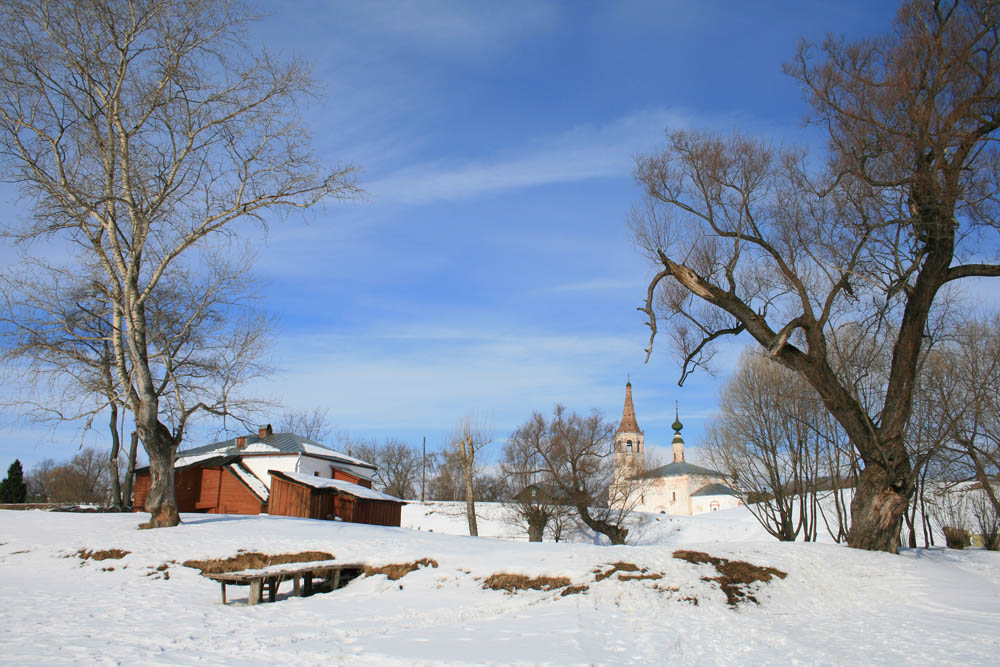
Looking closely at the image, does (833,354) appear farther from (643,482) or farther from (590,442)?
(643,482)

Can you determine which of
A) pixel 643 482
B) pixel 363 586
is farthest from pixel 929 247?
pixel 643 482

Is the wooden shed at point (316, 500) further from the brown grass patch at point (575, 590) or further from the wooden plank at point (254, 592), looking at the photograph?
the brown grass patch at point (575, 590)

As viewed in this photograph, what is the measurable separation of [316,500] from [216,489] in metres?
6.79

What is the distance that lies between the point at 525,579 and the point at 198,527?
34.0ft

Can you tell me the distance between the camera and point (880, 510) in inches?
665

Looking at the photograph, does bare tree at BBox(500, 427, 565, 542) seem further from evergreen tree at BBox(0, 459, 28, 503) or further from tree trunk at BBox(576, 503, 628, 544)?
evergreen tree at BBox(0, 459, 28, 503)

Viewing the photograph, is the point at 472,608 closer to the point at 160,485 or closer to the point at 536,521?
the point at 160,485

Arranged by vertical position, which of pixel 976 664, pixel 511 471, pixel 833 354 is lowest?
pixel 976 664

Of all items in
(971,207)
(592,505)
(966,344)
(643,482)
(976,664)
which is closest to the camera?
(976,664)

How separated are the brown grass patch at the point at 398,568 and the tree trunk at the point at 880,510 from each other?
10.8m

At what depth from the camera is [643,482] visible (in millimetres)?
49844

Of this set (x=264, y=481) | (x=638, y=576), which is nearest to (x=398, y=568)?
(x=638, y=576)

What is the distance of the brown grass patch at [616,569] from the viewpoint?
42.3ft

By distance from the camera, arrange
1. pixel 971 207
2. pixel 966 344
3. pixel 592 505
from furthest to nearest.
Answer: pixel 592 505, pixel 966 344, pixel 971 207
